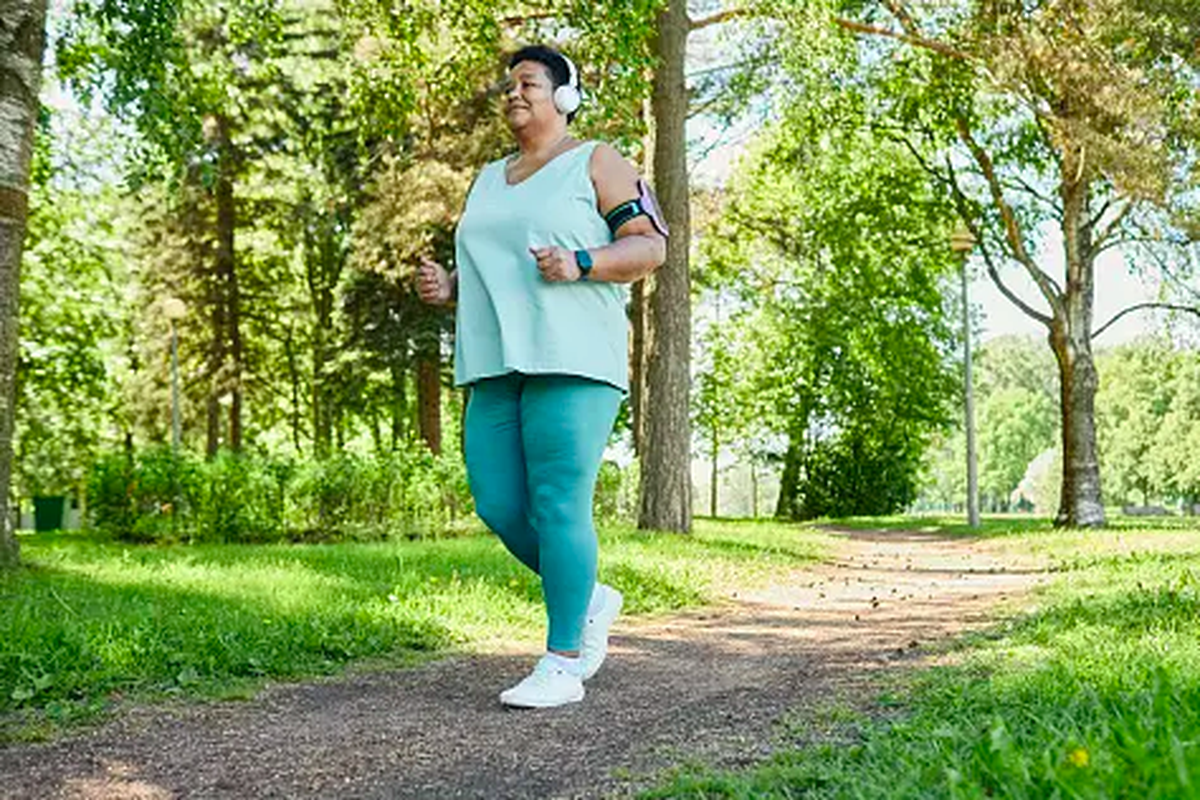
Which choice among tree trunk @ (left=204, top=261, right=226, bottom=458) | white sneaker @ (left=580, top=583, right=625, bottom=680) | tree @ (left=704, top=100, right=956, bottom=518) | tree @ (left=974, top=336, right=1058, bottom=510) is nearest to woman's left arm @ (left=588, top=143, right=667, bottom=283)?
white sneaker @ (left=580, top=583, right=625, bottom=680)

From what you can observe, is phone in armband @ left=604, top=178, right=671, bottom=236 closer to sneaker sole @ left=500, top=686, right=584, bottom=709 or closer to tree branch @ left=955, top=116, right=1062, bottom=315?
sneaker sole @ left=500, top=686, right=584, bottom=709

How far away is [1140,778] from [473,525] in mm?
17169

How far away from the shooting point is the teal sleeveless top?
4.59m

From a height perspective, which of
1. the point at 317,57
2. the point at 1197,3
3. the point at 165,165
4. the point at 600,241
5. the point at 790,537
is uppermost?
the point at 317,57

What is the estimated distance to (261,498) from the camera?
18.0 metres

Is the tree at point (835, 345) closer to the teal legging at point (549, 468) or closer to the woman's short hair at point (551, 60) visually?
the woman's short hair at point (551, 60)

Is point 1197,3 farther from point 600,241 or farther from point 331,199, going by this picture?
point 331,199

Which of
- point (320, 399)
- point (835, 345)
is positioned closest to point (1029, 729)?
point (320, 399)

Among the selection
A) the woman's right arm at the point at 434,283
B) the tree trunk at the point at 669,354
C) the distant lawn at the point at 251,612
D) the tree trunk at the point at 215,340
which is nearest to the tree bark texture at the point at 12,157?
the distant lawn at the point at 251,612

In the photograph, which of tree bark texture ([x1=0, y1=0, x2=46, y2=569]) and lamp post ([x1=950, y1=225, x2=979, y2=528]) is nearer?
tree bark texture ([x1=0, y1=0, x2=46, y2=569])

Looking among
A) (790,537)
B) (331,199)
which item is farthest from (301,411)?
(790,537)

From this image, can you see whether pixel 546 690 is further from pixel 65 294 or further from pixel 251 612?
pixel 65 294

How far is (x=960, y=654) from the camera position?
5535 millimetres

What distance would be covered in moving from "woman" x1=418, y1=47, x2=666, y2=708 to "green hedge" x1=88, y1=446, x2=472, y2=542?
13.3 meters
